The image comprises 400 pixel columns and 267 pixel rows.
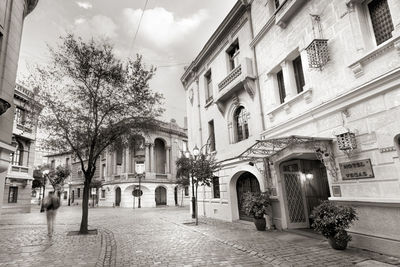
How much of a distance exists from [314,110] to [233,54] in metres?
7.91

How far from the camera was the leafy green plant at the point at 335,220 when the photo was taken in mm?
6570

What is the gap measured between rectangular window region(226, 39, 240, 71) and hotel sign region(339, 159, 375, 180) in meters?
8.86

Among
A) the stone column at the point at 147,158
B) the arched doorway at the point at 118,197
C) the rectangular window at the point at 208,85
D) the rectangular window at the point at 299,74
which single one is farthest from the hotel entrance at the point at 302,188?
the arched doorway at the point at 118,197

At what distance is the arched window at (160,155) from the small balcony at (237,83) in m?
24.7

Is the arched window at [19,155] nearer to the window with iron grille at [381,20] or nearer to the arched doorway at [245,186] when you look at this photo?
the arched doorway at [245,186]

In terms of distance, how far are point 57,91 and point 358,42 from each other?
11.9m

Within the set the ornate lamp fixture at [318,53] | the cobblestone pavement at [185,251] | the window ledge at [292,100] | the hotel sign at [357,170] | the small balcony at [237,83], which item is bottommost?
the cobblestone pavement at [185,251]

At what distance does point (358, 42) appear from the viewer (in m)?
7.18

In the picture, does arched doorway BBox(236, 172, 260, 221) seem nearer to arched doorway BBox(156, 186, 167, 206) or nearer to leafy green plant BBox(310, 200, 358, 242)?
leafy green plant BBox(310, 200, 358, 242)

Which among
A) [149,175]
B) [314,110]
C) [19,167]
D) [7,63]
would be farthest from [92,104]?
[149,175]

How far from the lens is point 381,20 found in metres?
7.06

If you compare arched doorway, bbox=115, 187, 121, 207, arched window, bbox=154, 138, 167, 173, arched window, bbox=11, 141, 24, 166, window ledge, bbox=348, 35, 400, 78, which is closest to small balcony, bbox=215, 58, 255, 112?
window ledge, bbox=348, 35, 400, 78

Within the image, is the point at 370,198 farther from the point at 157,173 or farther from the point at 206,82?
the point at 157,173

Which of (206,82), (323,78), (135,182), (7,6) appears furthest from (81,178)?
(323,78)
